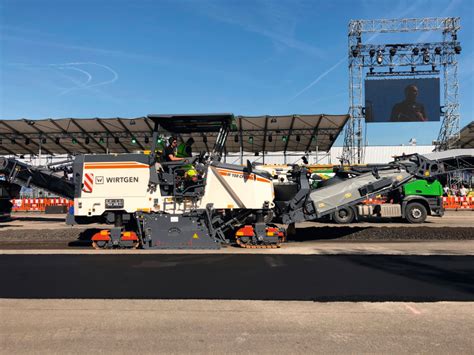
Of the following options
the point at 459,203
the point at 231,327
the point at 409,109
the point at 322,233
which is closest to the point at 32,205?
the point at 322,233

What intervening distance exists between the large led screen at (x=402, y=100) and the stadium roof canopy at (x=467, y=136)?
261 cm

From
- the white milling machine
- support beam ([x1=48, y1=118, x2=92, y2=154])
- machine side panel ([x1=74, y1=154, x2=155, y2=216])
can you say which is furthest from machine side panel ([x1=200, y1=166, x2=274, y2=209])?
support beam ([x1=48, y1=118, x2=92, y2=154])

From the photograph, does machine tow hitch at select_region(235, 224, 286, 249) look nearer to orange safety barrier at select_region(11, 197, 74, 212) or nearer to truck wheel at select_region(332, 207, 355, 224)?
truck wheel at select_region(332, 207, 355, 224)

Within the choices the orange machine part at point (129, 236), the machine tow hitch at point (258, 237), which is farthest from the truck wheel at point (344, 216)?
the orange machine part at point (129, 236)

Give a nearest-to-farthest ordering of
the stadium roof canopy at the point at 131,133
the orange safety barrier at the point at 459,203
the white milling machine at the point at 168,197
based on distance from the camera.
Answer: the white milling machine at the point at 168,197 → the orange safety barrier at the point at 459,203 → the stadium roof canopy at the point at 131,133

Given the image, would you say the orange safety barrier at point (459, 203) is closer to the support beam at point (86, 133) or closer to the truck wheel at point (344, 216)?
the truck wheel at point (344, 216)

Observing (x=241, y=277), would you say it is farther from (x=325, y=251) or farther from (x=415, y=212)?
(x=415, y=212)

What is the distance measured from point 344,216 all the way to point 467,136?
2687 cm

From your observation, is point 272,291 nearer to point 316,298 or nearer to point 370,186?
point 316,298

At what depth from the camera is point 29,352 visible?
11.7 ft

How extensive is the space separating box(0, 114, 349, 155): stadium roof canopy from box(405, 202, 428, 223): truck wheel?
39.4 ft

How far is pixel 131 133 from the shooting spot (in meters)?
30.9

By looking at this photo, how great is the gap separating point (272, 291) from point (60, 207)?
924 inches

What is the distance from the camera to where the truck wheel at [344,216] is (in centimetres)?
1653
